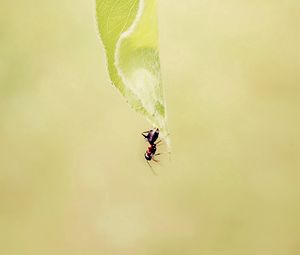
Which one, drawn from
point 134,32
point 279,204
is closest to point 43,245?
point 279,204

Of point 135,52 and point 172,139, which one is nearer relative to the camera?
point 135,52

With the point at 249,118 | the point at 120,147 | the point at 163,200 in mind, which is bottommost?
the point at 163,200

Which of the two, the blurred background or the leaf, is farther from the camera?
the blurred background

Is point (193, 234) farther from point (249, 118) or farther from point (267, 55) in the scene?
point (267, 55)

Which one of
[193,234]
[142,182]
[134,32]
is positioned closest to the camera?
[134,32]

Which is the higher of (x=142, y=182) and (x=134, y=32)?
(x=142, y=182)

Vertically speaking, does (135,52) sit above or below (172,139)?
below
